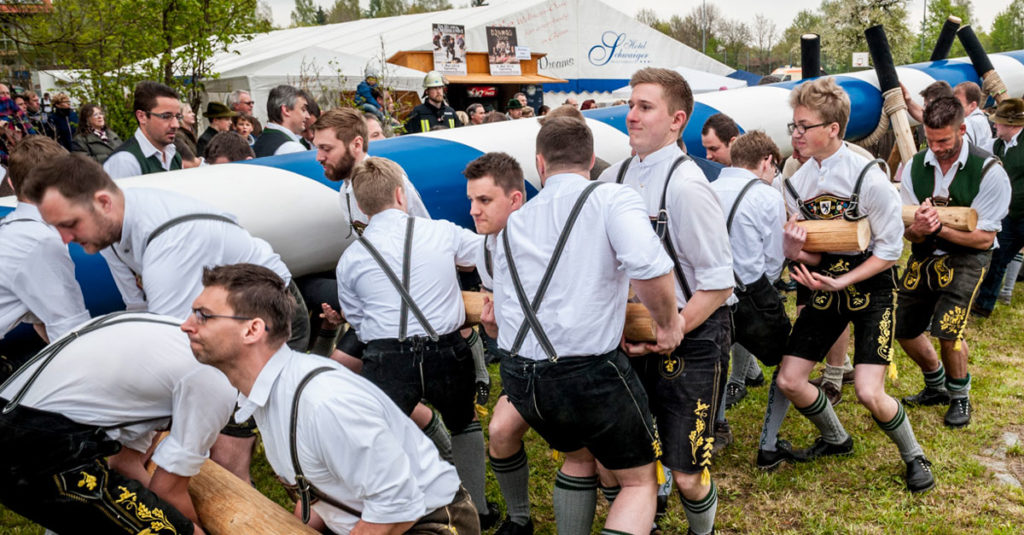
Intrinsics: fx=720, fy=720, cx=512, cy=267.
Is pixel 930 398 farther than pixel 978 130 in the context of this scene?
No

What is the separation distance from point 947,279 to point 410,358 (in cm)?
318

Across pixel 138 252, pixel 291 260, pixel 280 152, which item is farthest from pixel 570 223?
pixel 280 152

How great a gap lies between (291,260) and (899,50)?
3882 centimetres

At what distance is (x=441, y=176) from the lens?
461 cm

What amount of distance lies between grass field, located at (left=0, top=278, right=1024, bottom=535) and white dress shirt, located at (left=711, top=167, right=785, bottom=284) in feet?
3.70

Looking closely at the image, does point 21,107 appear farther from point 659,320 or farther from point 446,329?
point 659,320

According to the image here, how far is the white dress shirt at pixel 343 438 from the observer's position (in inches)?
75.9

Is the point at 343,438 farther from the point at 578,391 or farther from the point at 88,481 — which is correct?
the point at 88,481

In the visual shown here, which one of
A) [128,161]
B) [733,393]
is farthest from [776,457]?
[128,161]

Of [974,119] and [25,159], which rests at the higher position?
[25,159]

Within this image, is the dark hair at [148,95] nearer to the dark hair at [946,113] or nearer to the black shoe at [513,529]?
the black shoe at [513,529]

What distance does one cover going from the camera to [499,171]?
2.81m

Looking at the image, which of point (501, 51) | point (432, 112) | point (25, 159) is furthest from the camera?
point (501, 51)

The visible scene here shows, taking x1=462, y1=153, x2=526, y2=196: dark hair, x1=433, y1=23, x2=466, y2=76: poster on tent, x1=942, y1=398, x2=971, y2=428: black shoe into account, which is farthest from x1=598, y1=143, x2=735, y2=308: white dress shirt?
x1=433, y1=23, x2=466, y2=76: poster on tent
